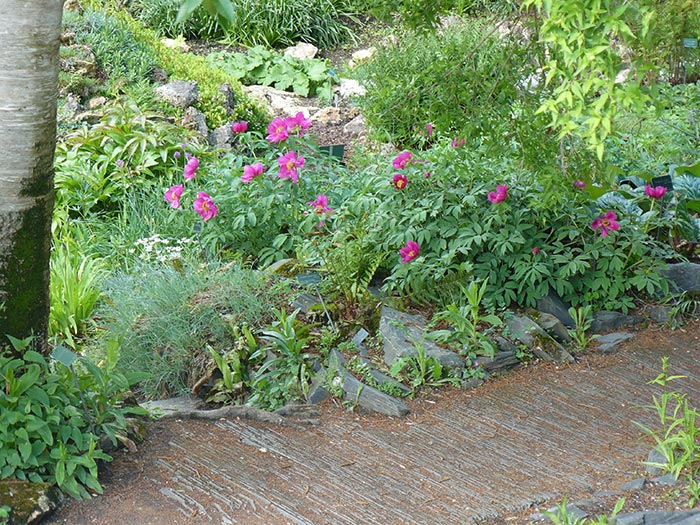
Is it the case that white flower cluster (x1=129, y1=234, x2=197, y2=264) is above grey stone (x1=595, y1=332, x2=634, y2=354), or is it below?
below

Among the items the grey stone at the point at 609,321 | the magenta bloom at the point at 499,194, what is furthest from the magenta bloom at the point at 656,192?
the magenta bloom at the point at 499,194

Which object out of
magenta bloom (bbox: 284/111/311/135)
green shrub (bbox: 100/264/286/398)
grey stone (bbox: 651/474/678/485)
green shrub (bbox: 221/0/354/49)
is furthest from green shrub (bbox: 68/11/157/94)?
grey stone (bbox: 651/474/678/485)

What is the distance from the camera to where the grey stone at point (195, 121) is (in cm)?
752

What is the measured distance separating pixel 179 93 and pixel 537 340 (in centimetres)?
469

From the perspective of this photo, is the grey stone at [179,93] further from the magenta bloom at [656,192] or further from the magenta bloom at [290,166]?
the magenta bloom at [656,192]

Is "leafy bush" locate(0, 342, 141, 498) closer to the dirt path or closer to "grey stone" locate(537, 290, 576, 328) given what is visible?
the dirt path

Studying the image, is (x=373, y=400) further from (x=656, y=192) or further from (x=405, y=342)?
(x=656, y=192)

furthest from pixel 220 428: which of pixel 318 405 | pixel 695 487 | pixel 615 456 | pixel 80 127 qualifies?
pixel 80 127

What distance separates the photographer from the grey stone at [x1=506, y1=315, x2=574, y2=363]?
4.35 metres

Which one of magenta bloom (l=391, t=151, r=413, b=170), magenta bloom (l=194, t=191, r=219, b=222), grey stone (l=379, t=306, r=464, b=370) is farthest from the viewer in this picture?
magenta bloom (l=194, t=191, r=219, b=222)

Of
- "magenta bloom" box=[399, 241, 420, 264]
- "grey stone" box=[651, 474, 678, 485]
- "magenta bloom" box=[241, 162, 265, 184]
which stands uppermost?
"magenta bloom" box=[241, 162, 265, 184]

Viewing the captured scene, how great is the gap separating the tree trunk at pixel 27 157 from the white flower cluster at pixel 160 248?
1668 mm

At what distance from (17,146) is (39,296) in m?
0.57

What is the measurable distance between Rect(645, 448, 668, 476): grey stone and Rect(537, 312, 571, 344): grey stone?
1108 millimetres
